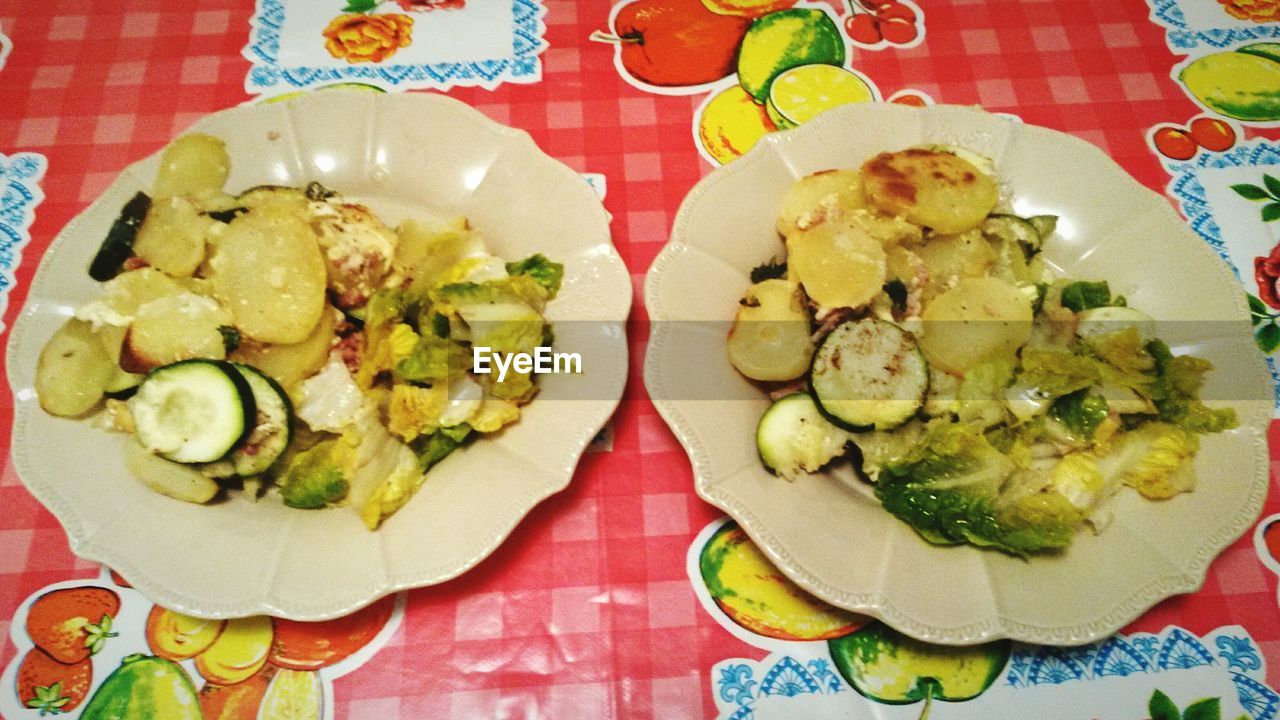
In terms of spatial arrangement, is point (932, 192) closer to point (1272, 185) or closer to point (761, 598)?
point (761, 598)

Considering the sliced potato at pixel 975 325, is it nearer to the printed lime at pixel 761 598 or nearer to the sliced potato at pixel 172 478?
the printed lime at pixel 761 598

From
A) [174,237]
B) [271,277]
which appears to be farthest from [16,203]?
[271,277]

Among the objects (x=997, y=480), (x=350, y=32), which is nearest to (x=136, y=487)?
(x=350, y=32)

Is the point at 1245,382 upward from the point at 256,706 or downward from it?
upward

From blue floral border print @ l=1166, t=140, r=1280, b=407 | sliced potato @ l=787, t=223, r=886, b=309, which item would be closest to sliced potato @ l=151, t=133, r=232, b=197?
sliced potato @ l=787, t=223, r=886, b=309

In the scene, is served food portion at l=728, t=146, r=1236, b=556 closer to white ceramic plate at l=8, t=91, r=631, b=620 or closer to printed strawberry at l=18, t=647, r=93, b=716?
white ceramic plate at l=8, t=91, r=631, b=620

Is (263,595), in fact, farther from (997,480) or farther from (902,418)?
(997,480)

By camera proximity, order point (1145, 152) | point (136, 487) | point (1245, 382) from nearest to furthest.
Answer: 1. point (136, 487)
2. point (1245, 382)
3. point (1145, 152)
